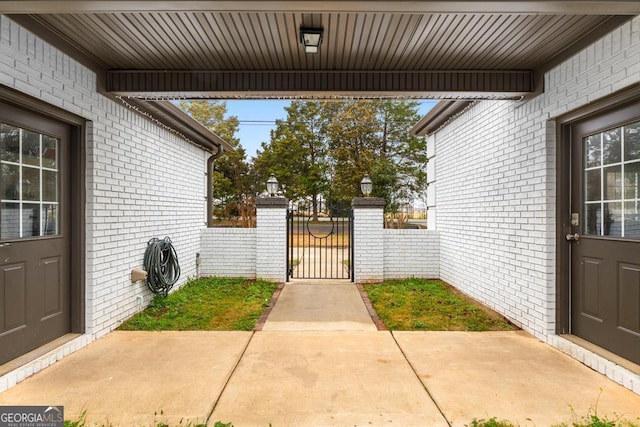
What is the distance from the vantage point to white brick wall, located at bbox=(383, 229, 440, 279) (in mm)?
6379

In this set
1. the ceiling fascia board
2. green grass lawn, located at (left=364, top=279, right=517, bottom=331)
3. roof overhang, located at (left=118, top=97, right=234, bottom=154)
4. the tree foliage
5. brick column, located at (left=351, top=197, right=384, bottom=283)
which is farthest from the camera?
the tree foliage

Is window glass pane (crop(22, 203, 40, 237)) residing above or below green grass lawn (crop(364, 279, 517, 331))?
→ above

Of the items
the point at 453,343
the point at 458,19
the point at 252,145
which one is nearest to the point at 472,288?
the point at 453,343

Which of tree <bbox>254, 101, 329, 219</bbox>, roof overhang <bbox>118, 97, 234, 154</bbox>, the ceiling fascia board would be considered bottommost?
the ceiling fascia board

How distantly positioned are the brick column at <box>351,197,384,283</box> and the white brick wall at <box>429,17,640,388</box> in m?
1.32

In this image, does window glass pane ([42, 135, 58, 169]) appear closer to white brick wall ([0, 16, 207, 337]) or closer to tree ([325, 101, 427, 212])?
white brick wall ([0, 16, 207, 337])

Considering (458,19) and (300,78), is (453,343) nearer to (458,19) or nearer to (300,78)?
(458,19)

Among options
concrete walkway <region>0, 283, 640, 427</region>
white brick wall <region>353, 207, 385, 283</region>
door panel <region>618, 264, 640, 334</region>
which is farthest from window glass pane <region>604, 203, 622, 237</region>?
white brick wall <region>353, 207, 385, 283</region>

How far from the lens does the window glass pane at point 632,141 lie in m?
2.74

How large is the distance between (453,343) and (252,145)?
18.8m

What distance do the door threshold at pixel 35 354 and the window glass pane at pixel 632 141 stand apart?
5278 mm

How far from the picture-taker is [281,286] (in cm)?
588

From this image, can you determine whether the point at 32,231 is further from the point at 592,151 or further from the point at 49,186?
the point at 592,151

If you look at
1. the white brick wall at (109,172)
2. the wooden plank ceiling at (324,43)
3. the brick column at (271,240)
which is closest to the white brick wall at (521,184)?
the wooden plank ceiling at (324,43)
